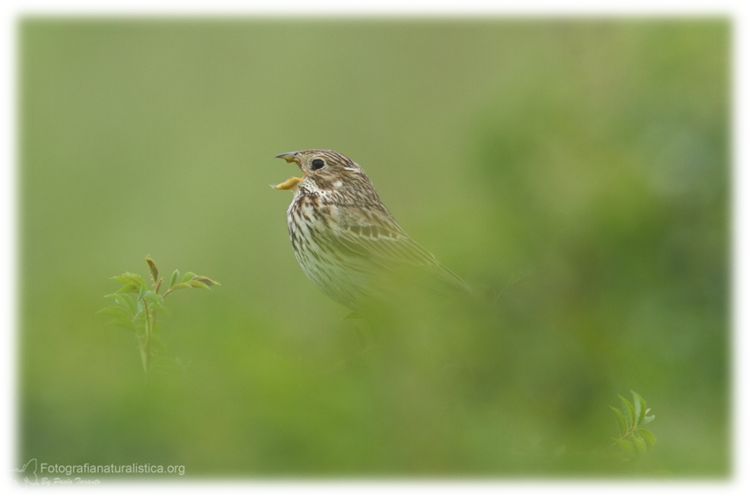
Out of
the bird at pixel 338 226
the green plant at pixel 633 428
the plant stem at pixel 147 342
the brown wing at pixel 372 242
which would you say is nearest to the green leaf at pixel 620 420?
the green plant at pixel 633 428

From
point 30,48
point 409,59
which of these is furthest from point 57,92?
point 409,59

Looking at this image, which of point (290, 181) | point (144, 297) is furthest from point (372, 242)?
point (144, 297)

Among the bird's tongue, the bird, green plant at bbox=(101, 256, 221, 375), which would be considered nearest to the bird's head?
the bird

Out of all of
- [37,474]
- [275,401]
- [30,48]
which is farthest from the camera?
[30,48]

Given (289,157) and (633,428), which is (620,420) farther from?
(289,157)

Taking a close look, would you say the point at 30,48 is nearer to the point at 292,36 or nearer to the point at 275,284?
the point at 292,36

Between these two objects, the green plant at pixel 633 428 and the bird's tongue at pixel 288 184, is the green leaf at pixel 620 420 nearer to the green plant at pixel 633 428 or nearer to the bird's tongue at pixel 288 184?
the green plant at pixel 633 428
